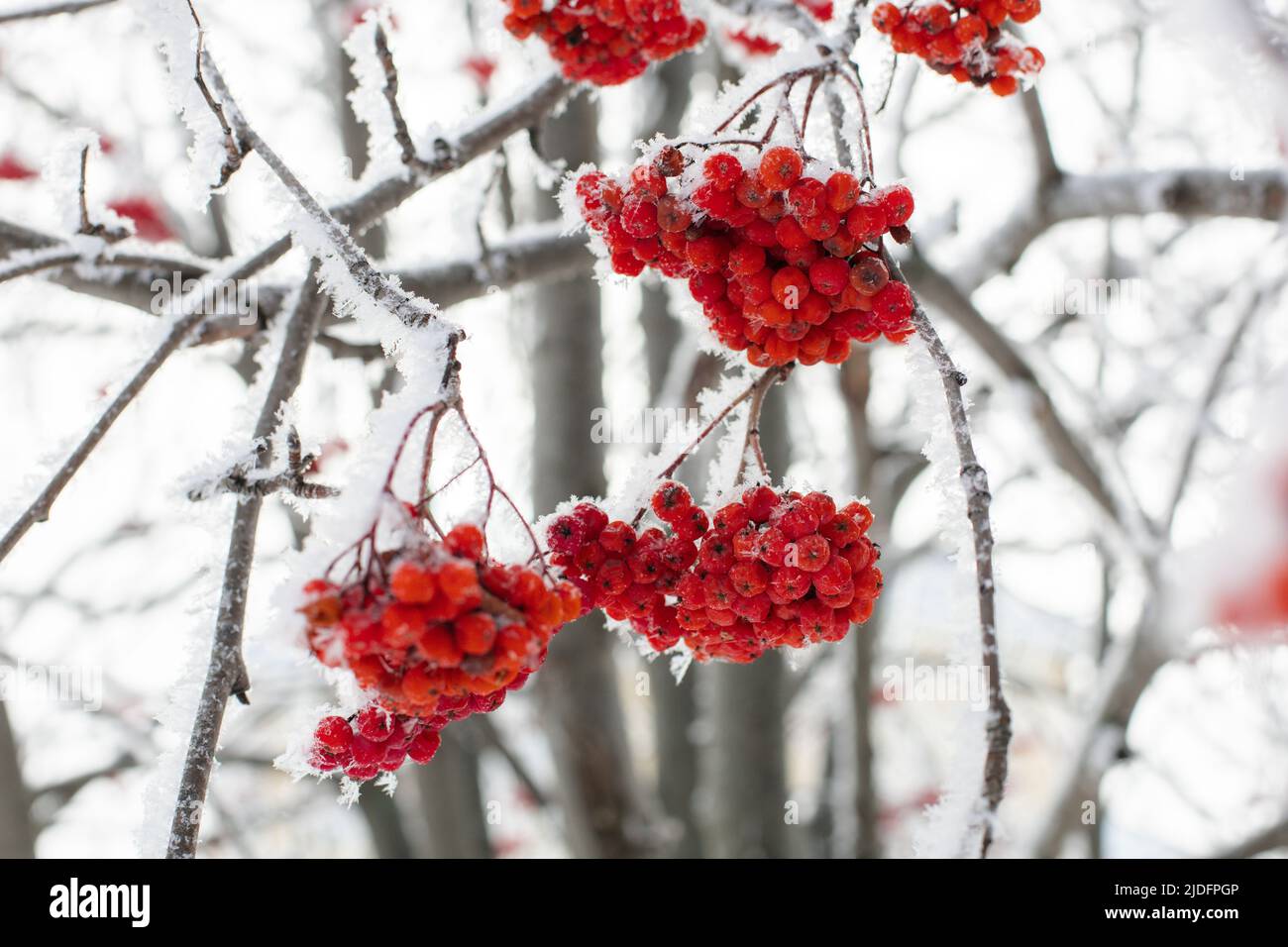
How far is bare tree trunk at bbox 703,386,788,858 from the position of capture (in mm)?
3779

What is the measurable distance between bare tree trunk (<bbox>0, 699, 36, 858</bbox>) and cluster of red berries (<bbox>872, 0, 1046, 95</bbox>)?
332 cm

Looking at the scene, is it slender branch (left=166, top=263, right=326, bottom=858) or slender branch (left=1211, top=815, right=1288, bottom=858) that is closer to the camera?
slender branch (left=166, top=263, right=326, bottom=858)

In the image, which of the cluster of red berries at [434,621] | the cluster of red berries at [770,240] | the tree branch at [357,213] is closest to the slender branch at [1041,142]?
the tree branch at [357,213]

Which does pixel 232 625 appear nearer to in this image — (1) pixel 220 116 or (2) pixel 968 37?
(1) pixel 220 116

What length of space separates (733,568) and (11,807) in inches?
123

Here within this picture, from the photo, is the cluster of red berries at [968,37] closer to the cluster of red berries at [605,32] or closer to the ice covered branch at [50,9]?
the cluster of red berries at [605,32]

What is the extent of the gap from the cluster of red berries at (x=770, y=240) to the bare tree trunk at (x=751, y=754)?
2662 millimetres

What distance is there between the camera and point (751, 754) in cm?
381

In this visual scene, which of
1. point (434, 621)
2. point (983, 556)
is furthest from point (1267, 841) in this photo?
point (434, 621)

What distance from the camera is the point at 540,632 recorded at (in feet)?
2.90

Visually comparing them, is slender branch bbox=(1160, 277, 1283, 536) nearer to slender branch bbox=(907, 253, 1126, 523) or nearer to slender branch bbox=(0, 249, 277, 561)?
slender branch bbox=(907, 253, 1126, 523)

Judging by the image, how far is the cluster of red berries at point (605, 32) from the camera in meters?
1.46

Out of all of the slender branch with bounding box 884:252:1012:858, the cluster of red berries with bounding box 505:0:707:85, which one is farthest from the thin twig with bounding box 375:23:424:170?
the slender branch with bounding box 884:252:1012:858

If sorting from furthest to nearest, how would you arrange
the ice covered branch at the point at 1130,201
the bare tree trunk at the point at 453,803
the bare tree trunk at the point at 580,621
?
1. the bare tree trunk at the point at 453,803
2. the bare tree trunk at the point at 580,621
3. the ice covered branch at the point at 1130,201
